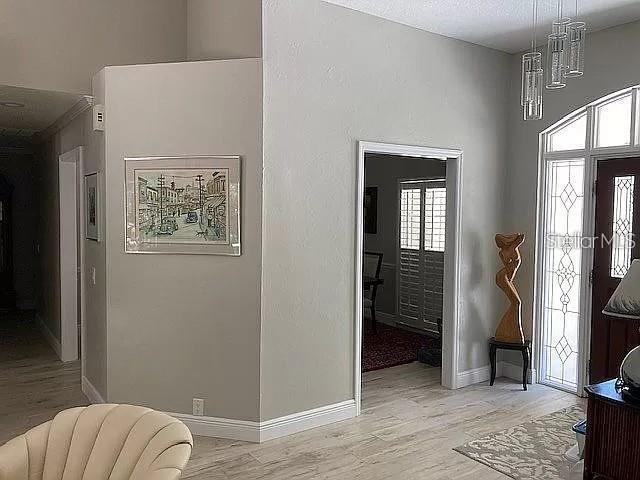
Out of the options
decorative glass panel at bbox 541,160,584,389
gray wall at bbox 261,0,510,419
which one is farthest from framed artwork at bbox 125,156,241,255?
decorative glass panel at bbox 541,160,584,389

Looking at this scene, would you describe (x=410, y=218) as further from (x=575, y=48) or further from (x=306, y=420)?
(x=575, y=48)

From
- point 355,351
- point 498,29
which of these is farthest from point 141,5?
point 355,351

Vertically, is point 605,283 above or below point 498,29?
below

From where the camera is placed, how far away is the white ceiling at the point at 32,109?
4449 mm

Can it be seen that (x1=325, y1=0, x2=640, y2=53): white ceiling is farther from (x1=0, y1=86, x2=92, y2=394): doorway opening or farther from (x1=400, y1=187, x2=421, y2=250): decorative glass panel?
(x1=400, y1=187, x2=421, y2=250): decorative glass panel

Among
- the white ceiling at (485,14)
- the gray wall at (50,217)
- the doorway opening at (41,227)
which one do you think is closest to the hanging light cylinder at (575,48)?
the white ceiling at (485,14)

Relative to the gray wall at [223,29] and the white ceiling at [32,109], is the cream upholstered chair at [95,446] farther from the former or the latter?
the white ceiling at [32,109]

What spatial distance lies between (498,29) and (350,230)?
2.12 meters

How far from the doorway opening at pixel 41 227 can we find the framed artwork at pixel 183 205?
106cm

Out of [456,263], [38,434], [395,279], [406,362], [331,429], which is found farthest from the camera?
[395,279]

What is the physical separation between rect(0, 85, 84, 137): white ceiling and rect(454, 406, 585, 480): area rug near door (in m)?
4.06

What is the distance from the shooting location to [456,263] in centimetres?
512

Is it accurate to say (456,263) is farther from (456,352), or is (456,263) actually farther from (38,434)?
(38,434)

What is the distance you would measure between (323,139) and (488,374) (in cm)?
290
